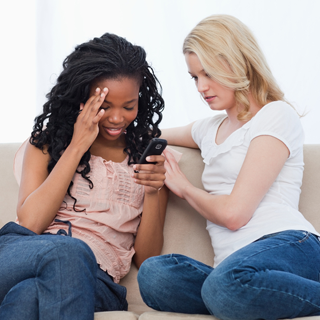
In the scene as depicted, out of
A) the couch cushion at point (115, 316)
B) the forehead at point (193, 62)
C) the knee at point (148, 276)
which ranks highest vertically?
the forehead at point (193, 62)

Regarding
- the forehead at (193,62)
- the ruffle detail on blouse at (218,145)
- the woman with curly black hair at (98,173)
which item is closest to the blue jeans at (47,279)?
the woman with curly black hair at (98,173)

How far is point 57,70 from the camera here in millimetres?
2400

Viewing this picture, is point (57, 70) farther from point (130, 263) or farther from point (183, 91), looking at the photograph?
point (130, 263)

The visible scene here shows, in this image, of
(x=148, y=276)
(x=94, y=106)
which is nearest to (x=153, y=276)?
(x=148, y=276)

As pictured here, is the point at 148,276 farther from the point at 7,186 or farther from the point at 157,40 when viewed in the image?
the point at 157,40

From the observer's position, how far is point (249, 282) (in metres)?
0.97

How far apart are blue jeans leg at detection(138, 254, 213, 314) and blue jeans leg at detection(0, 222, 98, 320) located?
21 cm

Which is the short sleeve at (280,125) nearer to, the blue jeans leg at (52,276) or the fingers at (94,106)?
the fingers at (94,106)

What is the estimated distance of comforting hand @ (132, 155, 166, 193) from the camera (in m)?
1.32

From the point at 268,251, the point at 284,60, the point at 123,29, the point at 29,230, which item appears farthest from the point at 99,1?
the point at 268,251

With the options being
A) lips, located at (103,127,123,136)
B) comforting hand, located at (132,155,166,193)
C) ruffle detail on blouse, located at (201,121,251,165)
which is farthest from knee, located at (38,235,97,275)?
ruffle detail on blouse, located at (201,121,251,165)

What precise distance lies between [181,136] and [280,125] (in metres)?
0.49

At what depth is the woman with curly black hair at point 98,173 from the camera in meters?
1.29

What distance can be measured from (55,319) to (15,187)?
2.81 ft
